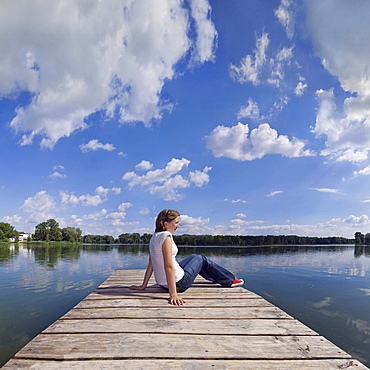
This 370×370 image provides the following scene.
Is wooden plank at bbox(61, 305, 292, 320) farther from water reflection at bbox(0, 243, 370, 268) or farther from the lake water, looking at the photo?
water reflection at bbox(0, 243, 370, 268)

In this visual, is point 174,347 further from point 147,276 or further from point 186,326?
point 147,276

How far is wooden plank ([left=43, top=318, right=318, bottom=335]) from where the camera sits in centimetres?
307

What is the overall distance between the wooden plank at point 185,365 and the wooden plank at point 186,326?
0.67 metres

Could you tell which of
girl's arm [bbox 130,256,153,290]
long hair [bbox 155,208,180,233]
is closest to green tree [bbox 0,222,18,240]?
girl's arm [bbox 130,256,153,290]

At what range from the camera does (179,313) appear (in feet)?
12.3

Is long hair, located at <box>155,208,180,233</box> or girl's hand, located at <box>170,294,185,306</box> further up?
long hair, located at <box>155,208,180,233</box>

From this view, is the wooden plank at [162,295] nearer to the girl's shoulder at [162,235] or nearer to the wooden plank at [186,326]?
the girl's shoulder at [162,235]

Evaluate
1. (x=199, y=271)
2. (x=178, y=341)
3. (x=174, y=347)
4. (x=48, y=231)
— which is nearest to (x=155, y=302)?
(x=199, y=271)

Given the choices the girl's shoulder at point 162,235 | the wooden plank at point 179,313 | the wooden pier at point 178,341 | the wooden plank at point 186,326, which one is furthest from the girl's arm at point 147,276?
the wooden plank at point 186,326

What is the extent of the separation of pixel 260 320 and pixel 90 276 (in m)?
12.6

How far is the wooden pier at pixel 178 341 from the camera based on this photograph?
2357mm

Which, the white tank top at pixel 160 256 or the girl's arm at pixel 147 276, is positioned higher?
the white tank top at pixel 160 256

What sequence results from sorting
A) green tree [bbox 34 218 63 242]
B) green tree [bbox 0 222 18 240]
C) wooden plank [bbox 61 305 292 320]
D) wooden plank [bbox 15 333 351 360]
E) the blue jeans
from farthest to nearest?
green tree [bbox 34 218 63 242]
green tree [bbox 0 222 18 240]
the blue jeans
wooden plank [bbox 61 305 292 320]
wooden plank [bbox 15 333 351 360]

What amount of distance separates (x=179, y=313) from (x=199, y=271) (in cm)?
174
